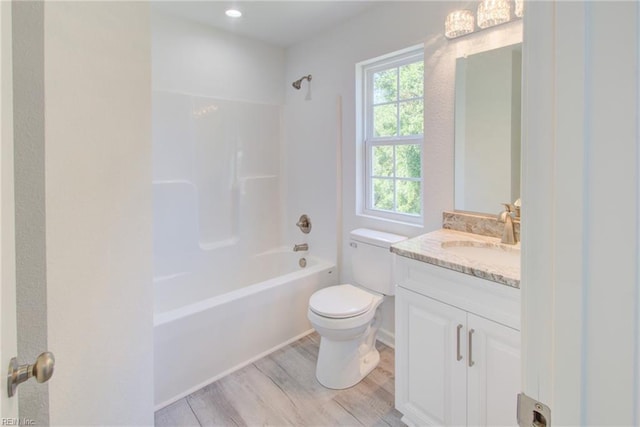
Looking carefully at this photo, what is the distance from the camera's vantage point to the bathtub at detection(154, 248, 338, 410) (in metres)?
1.87

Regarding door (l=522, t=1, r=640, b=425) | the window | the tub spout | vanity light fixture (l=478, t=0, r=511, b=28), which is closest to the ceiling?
the window

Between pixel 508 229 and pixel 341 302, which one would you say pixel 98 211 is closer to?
pixel 341 302

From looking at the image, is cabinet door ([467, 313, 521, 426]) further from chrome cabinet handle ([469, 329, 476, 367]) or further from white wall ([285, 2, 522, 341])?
white wall ([285, 2, 522, 341])

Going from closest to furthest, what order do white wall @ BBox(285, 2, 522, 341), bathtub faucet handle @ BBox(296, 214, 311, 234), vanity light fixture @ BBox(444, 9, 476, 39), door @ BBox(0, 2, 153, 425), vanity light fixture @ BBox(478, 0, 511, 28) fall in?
door @ BBox(0, 2, 153, 425)
vanity light fixture @ BBox(478, 0, 511, 28)
vanity light fixture @ BBox(444, 9, 476, 39)
white wall @ BBox(285, 2, 522, 341)
bathtub faucet handle @ BBox(296, 214, 311, 234)

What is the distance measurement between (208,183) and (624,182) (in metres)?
2.73

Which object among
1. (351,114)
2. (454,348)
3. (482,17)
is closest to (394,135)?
(351,114)

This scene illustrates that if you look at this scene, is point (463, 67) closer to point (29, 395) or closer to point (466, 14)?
point (466, 14)

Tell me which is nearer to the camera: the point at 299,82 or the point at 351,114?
the point at 351,114

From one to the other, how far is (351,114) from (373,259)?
1.11m

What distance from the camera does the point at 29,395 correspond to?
0.88 m

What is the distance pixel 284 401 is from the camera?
6.13 feet

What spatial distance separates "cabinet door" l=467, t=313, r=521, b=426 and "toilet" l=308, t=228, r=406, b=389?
2.27 ft

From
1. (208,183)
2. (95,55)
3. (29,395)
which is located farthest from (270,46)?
(29,395)

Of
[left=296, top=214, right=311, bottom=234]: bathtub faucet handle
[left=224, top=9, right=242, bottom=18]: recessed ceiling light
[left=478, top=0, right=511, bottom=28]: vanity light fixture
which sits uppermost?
[left=224, top=9, right=242, bottom=18]: recessed ceiling light
